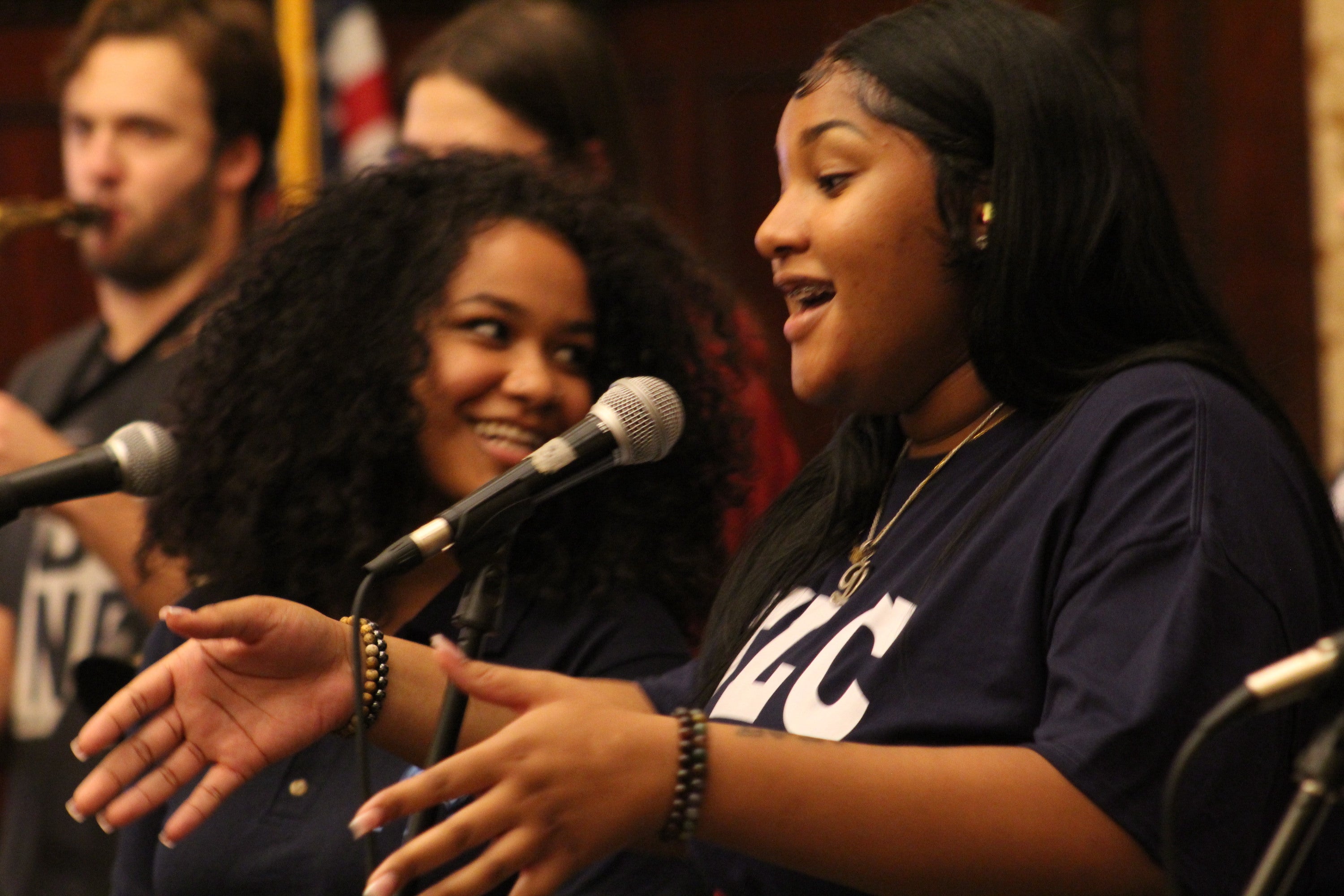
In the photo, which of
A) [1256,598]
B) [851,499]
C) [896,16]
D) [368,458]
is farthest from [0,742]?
[1256,598]

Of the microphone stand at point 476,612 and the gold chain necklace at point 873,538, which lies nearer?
the microphone stand at point 476,612

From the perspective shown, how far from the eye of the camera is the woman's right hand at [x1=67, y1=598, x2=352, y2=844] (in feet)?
5.11

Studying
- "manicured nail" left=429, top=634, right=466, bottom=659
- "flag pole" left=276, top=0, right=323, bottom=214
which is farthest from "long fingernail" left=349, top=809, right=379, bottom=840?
"flag pole" left=276, top=0, right=323, bottom=214

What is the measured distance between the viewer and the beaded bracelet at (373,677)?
1704 millimetres

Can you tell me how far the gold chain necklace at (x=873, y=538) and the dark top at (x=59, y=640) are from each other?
1422 mm

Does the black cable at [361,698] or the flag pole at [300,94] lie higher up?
the flag pole at [300,94]

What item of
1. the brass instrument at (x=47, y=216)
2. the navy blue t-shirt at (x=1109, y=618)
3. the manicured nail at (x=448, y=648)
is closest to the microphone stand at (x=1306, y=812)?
the navy blue t-shirt at (x=1109, y=618)

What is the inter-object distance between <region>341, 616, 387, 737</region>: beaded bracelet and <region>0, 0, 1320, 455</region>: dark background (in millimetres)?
1487

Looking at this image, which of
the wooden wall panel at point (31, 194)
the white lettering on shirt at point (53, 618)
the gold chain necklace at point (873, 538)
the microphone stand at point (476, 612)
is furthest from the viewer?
the wooden wall panel at point (31, 194)

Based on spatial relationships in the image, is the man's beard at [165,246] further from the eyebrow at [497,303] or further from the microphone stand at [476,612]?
the microphone stand at [476,612]

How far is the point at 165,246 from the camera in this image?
3.25 metres

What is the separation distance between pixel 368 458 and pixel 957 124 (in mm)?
1006

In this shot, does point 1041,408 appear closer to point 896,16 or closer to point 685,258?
point 896,16

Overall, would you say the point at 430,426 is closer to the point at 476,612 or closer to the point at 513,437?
the point at 513,437
